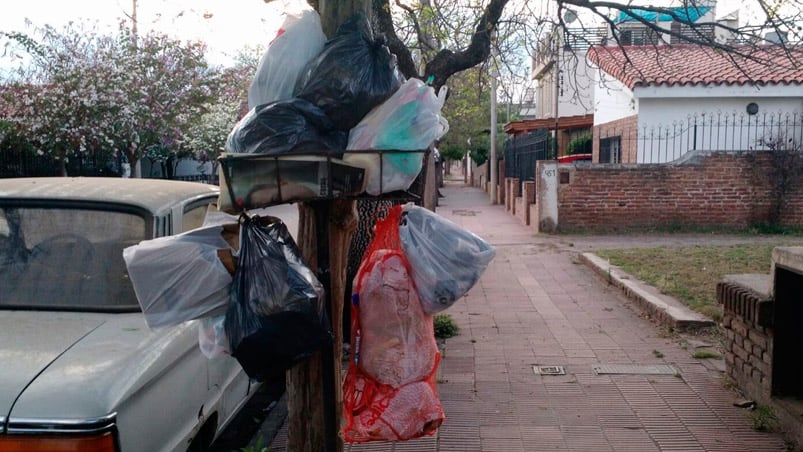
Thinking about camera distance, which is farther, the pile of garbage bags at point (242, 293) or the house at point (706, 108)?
the house at point (706, 108)

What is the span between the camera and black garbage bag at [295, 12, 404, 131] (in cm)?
266

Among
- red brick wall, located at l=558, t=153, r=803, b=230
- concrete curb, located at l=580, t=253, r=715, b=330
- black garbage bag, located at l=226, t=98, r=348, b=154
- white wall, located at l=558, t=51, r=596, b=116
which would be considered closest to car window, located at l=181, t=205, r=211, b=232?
black garbage bag, located at l=226, t=98, r=348, b=154

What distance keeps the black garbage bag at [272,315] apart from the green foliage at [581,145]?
23779 millimetres

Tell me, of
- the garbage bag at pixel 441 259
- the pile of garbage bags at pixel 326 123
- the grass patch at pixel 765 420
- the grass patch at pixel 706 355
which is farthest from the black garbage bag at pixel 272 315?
the grass patch at pixel 706 355

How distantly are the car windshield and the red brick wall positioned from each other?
1346cm

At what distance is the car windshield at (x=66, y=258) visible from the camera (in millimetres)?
3854

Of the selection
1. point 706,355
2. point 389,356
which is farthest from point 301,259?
point 706,355

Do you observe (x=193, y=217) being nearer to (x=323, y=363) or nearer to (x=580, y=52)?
(x=323, y=363)

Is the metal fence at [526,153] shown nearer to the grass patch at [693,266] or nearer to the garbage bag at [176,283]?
the grass patch at [693,266]

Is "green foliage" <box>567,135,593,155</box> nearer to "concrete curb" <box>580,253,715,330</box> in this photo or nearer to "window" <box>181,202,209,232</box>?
"concrete curb" <box>580,253,715,330</box>

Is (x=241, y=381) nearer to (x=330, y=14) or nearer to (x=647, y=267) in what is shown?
(x=330, y=14)

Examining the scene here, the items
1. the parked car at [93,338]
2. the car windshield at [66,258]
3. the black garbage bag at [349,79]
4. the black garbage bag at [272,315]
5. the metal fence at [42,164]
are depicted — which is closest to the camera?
the black garbage bag at [272,315]

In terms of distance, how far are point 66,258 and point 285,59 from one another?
198 centimetres

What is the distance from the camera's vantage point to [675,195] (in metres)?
16.2
